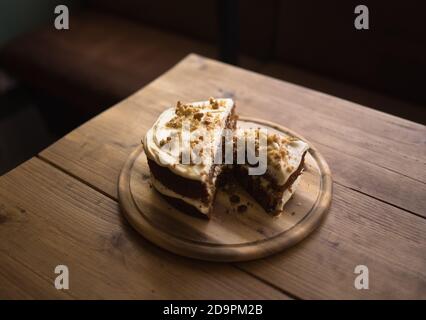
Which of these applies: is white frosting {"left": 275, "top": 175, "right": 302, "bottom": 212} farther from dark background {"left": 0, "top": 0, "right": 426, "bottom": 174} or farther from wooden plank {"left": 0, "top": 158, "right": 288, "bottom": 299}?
dark background {"left": 0, "top": 0, "right": 426, "bottom": 174}

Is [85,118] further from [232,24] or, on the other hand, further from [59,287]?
[59,287]

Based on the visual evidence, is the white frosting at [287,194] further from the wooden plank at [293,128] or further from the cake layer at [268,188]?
the wooden plank at [293,128]

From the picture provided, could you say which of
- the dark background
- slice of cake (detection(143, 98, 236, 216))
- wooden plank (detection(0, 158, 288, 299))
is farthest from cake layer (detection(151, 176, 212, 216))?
the dark background

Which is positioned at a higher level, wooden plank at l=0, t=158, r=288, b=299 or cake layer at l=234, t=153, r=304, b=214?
cake layer at l=234, t=153, r=304, b=214

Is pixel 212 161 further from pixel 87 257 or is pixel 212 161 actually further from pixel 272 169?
pixel 87 257

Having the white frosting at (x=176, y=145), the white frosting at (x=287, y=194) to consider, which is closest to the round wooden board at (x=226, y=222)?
the white frosting at (x=287, y=194)
